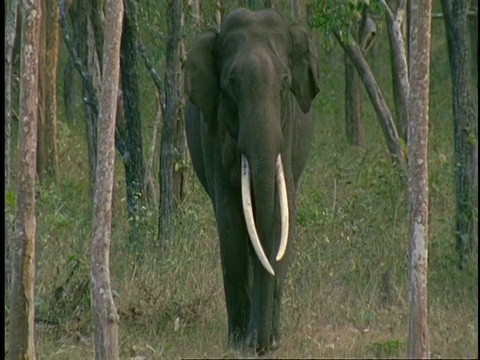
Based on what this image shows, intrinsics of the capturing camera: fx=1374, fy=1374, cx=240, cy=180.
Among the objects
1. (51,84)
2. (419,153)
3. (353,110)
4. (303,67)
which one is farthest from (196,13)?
(353,110)

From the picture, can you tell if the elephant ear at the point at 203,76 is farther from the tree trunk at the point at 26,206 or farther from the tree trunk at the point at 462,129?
the tree trunk at the point at 462,129

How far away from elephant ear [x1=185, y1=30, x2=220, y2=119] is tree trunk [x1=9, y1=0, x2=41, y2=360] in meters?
1.17

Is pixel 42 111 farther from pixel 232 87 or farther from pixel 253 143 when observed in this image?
pixel 253 143

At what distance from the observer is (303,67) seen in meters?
10.2

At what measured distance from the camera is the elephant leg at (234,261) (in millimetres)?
10133

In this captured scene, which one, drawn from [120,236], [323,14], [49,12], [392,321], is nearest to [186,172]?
[120,236]

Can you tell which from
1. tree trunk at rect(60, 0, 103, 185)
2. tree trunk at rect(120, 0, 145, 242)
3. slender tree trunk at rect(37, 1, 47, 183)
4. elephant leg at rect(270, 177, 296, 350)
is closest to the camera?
elephant leg at rect(270, 177, 296, 350)

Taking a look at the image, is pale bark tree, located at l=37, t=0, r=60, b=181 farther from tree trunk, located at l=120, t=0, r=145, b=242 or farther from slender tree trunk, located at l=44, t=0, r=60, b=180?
tree trunk, located at l=120, t=0, r=145, b=242

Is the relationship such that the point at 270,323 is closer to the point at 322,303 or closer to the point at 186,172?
the point at 322,303

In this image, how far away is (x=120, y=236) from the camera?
13.6 meters

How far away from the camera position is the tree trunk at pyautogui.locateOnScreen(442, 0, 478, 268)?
12.1 metres

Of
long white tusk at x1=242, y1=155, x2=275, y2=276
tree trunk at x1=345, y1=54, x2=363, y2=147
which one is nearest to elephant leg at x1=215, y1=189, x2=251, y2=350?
long white tusk at x1=242, y1=155, x2=275, y2=276

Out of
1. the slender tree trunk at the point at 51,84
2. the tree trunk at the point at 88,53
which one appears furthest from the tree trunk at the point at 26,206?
the slender tree trunk at the point at 51,84

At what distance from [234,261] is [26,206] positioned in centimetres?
165
